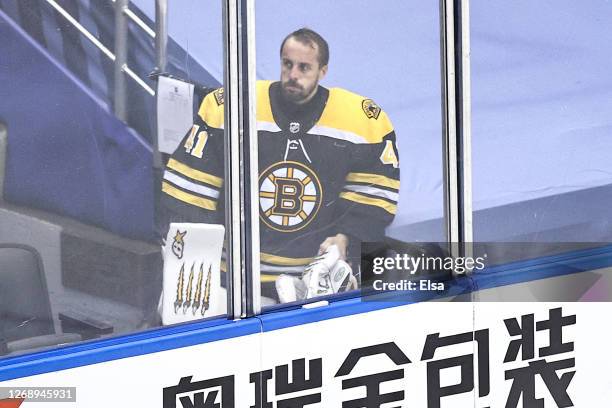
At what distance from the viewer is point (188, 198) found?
3092 millimetres

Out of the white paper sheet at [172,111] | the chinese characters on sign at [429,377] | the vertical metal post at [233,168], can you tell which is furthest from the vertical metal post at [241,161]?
the chinese characters on sign at [429,377]

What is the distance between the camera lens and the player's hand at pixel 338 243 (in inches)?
130

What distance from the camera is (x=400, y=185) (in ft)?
11.3

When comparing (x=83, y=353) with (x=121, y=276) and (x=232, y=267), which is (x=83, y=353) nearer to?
(x=121, y=276)

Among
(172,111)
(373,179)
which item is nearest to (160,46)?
(172,111)

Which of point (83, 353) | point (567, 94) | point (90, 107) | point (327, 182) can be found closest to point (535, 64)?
point (567, 94)

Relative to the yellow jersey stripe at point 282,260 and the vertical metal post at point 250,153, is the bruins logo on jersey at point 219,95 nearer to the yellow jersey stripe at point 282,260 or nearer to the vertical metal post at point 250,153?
the vertical metal post at point 250,153

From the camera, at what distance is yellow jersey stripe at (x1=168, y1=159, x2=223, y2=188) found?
3062 mm

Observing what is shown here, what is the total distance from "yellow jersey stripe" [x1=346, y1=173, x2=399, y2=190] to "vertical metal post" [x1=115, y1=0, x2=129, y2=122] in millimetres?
738

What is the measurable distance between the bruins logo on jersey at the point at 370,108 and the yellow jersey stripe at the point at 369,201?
0.24 meters

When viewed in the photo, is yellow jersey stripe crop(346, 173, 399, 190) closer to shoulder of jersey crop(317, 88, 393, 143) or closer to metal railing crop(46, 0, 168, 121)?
shoulder of jersey crop(317, 88, 393, 143)

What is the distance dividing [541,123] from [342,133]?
2.35 ft

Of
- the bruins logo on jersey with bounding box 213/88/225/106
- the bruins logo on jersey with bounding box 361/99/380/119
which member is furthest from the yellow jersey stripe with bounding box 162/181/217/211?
the bruins logo on jersey with bounding box 361/99/380/119

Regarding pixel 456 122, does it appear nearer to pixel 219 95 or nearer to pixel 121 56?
pixel 219 95
